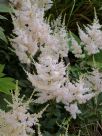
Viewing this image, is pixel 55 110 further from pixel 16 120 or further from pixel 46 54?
pixel 16 120

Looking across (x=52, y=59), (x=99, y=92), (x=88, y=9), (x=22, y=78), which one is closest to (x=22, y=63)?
(x=22, y=78)

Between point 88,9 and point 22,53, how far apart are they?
1.49 meters

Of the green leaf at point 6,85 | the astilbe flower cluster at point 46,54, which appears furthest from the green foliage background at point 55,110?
the astilbe flower cluster at point 46,54

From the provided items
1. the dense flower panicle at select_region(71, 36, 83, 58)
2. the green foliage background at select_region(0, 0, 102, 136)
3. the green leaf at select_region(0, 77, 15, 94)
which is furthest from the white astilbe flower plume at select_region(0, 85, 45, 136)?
the dense flower panicle at select_region(71, 36, 83, 58)

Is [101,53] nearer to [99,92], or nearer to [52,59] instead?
[99,92]

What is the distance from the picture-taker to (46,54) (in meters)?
3.03

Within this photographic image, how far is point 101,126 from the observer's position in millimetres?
3266

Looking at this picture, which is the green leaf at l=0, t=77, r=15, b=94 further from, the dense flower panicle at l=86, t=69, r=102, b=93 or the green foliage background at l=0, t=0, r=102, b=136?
the dense flower panicle at l=86, t=69, r=102, b=93

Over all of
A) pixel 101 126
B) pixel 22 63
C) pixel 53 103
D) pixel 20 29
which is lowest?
pixel 101 126

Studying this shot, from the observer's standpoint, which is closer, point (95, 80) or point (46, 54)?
point (46, 54)

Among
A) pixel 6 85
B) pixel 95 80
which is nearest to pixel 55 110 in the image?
pixel 95 80

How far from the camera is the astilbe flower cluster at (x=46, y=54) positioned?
9.32ft

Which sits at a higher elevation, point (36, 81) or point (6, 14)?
→ point (6, 14)

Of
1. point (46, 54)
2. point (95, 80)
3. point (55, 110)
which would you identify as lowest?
point (55, 110)
